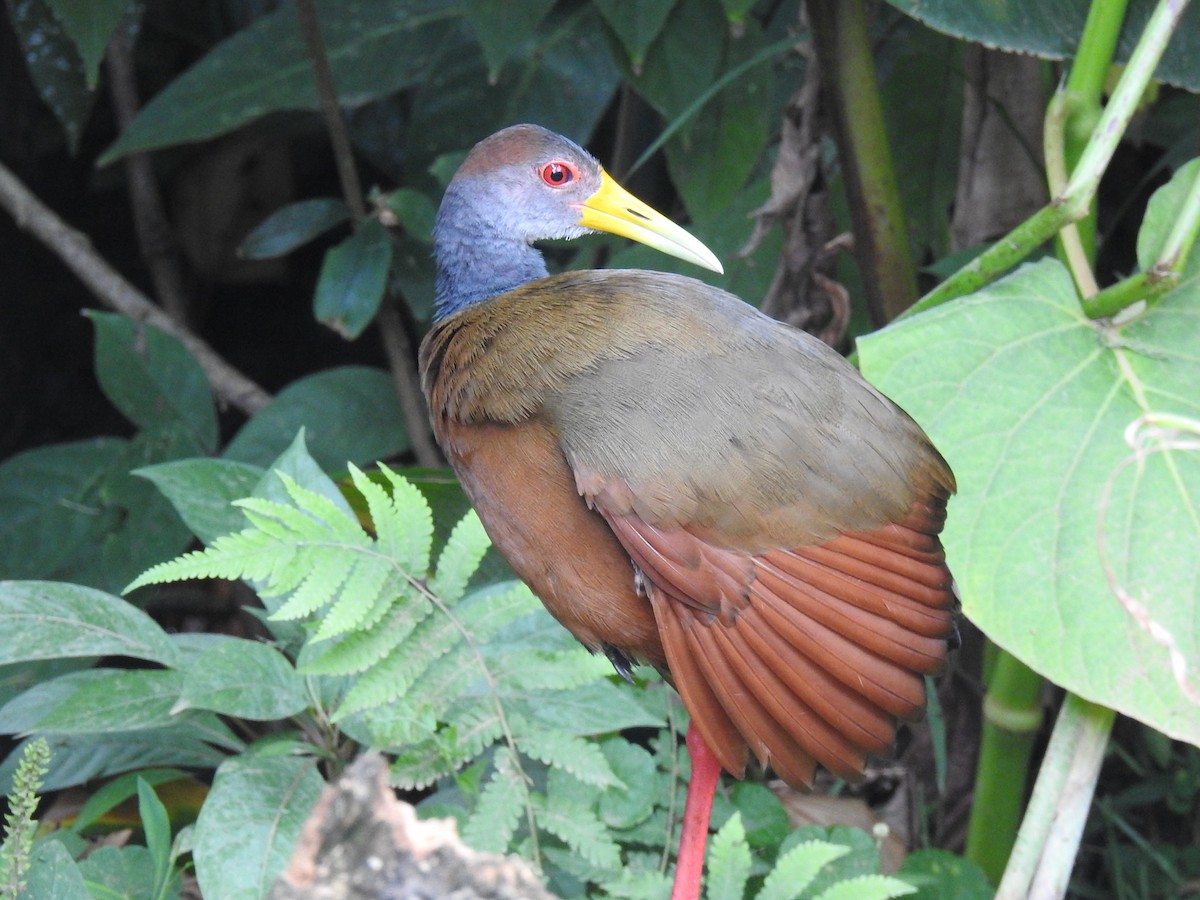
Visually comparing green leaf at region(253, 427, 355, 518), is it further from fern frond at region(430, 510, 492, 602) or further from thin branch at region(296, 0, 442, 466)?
thin branch at region(296, 0, 442, 466)

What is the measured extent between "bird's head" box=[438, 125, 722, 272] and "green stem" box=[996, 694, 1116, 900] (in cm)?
71

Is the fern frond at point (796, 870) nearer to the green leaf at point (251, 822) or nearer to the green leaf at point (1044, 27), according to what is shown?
the green leaf at point (251, 822)

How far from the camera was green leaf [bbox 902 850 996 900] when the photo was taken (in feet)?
5.34

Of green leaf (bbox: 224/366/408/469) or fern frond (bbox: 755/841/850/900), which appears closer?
fern frond (bbox: 755/841/850/900)

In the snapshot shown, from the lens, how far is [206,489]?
5.34 ft

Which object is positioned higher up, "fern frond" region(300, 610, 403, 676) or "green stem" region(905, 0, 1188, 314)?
"green stem" region(905, 0, 1188, 314)

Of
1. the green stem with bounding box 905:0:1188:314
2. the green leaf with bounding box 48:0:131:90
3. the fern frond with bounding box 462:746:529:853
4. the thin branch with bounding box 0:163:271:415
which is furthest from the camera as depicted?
the thin branch with bounding box 0:163:271:415

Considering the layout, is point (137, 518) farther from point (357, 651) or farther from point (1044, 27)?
point (1044, 27)

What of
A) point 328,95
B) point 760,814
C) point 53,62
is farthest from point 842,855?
point 53,62

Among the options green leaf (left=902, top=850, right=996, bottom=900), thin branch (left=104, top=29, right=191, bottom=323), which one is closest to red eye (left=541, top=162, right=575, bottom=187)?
green leaf (left=902, top=850, right=996, bottom=900)

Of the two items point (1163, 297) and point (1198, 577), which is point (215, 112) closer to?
point (1163, 297)

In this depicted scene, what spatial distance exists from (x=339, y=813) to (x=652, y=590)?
15.1 inches

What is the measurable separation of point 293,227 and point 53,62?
0.54 m

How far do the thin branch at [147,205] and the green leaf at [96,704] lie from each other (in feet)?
4.44
